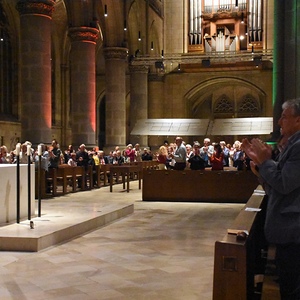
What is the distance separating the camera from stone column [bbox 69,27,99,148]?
21.7 m

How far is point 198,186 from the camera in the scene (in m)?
13.7

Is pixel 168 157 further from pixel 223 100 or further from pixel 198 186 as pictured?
pixel 223 100

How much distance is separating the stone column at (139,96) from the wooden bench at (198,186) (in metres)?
15.5

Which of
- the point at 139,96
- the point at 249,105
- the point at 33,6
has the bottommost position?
the point at 249,105

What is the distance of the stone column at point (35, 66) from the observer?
16.1m

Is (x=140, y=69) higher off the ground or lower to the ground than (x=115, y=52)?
lower

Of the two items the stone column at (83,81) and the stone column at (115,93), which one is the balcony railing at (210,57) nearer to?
the stone column at (115,93)

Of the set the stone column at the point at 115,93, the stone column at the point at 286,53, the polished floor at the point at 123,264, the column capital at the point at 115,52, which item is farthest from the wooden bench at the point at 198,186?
the column capital at the point at 115,52

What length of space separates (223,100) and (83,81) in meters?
14.5

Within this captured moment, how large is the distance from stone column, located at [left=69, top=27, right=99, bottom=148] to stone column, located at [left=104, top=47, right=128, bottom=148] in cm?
405

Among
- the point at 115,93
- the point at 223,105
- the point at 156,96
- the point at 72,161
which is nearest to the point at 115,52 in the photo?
the point at 115,93

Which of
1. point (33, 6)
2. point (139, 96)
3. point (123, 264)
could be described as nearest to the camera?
point (123, 264)

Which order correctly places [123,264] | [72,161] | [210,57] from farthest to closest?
[210,57], [72,161], [123,264]

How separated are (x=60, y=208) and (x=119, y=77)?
645 inches
